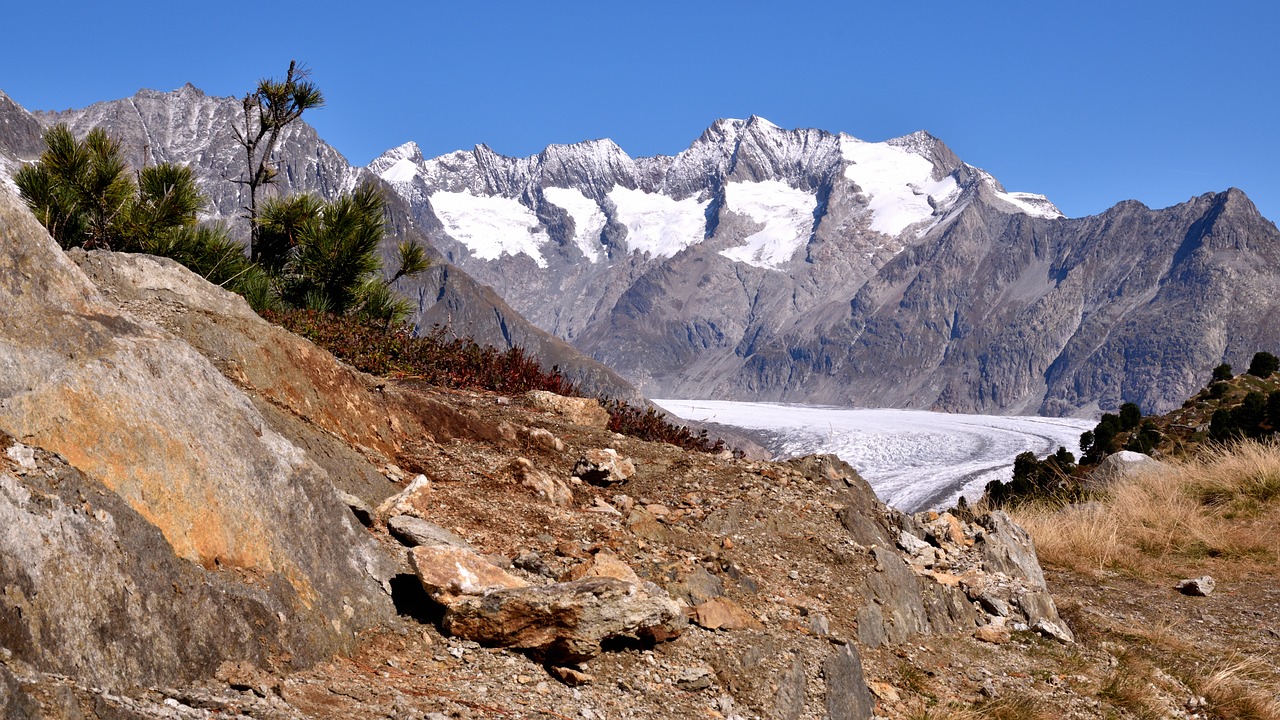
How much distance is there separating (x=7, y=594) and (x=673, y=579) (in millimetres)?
3994

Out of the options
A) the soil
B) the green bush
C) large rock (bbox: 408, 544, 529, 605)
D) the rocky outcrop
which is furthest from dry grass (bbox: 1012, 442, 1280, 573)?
the green bush

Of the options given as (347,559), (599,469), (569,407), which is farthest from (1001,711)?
(569,407)

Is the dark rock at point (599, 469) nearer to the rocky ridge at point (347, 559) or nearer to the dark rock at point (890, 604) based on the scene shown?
the rocky ridge at point (347, 559)

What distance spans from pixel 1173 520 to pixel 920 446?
89156 millimetres

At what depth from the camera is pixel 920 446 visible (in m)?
98.8

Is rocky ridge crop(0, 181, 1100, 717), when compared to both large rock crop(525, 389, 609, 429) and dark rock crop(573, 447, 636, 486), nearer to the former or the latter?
dark rock crop(573, 447, 636, 486)

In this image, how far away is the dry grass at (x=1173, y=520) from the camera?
39.1ft

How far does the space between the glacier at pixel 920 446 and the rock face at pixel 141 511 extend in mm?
51428

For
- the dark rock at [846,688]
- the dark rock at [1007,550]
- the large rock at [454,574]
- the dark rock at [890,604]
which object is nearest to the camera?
the large rock at [454,574]

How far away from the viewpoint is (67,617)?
3.24 m

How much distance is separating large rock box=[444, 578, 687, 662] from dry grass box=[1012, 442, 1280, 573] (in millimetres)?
8845

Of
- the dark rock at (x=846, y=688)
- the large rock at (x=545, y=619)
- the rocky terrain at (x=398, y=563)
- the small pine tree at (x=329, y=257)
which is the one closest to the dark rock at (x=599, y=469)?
the rocky terrain at (x=398, y=563)

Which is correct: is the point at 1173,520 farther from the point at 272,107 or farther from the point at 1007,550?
the point at 272,107

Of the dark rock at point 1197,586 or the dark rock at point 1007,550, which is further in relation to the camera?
the dark rock at point 1197,586
